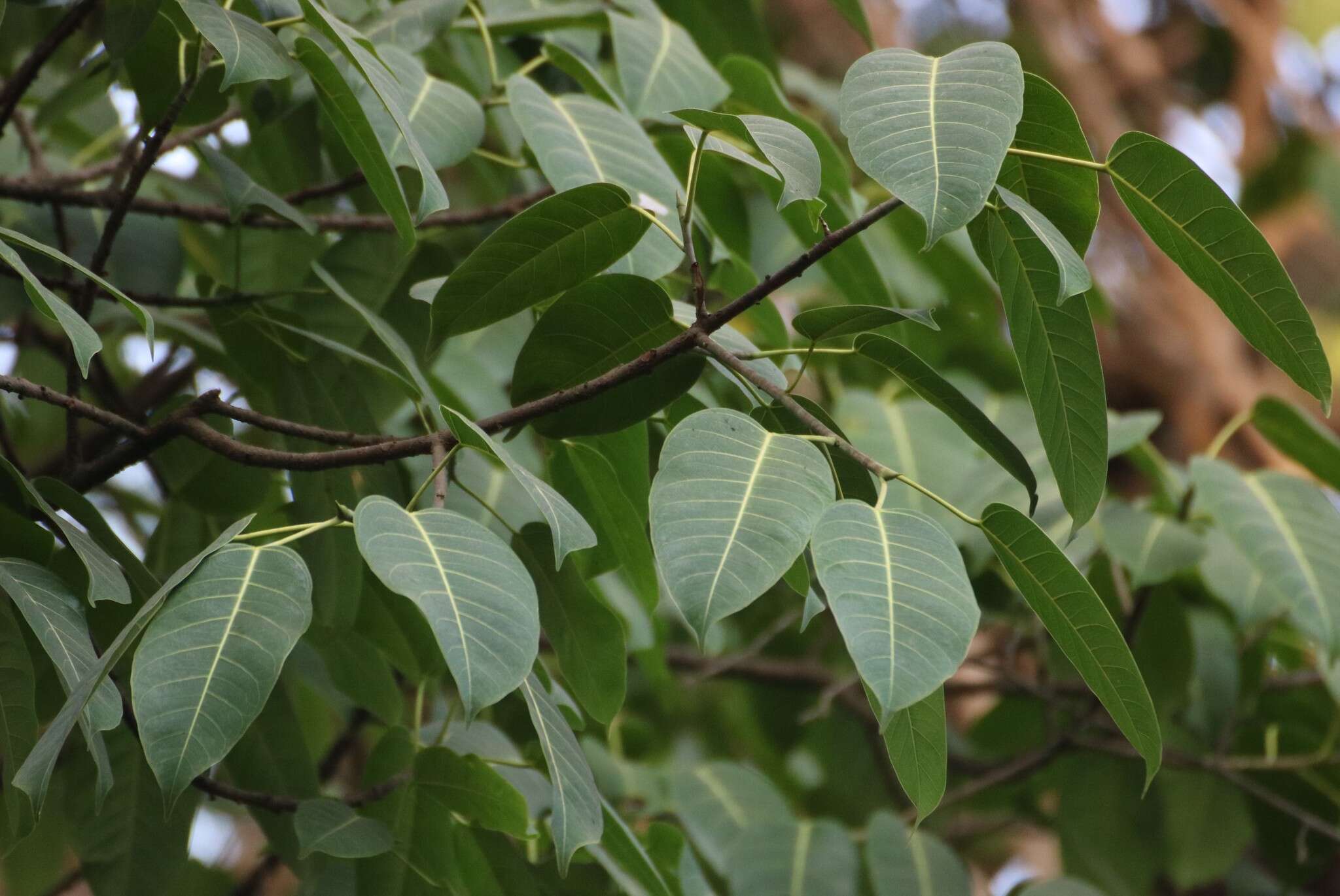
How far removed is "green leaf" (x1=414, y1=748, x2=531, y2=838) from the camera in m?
0.77

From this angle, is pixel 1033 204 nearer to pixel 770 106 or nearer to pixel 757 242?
pixel 770 106

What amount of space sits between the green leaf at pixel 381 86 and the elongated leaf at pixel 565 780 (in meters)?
0.27

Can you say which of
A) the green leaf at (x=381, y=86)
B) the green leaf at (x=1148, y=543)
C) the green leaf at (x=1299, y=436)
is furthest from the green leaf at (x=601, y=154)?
the green leaf at (x=1299, y=436)

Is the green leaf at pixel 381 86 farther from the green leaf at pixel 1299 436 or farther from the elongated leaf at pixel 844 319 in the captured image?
the green leaf at pixel 1299 436

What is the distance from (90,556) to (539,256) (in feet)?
0.96

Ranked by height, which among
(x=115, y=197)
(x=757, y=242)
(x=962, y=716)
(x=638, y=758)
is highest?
(x=115, y=197)

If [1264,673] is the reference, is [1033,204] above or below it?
above

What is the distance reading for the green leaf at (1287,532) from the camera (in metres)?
1.15

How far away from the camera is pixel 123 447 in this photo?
811 millimetres

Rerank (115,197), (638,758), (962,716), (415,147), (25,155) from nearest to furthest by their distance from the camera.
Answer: (415,147) < (115,197) < (25,155) < (638,758) < (962,716)

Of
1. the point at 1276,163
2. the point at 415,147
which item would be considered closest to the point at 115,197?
the point at 415,147

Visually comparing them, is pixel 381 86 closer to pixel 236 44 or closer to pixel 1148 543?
pixel 236 44

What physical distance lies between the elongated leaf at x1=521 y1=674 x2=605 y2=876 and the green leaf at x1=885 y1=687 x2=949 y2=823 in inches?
6.3

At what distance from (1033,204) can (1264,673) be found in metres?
1.14
